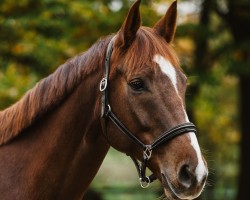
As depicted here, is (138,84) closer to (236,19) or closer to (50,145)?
(50,145)

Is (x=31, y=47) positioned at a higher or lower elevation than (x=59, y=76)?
lower

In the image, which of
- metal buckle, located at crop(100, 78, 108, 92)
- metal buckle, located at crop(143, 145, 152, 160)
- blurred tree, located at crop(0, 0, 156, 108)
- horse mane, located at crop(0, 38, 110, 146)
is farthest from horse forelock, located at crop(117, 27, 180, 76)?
blurred tree, located at crop(0, 0, 156, 108)

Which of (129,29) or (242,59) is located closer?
(129,29)

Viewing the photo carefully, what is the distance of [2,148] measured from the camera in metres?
4.34

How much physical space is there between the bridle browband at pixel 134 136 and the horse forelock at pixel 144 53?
0.58 feet

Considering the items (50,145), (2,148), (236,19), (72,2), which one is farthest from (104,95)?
(236,19)

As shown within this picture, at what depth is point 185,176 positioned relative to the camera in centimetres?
360

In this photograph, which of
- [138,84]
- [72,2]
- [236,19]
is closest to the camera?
[138,84]

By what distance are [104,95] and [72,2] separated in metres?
6.74

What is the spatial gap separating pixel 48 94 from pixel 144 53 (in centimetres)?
83

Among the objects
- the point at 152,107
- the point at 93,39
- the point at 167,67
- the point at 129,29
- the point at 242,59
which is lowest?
the point at 242,59

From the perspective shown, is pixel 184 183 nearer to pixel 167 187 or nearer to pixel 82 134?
pixel 167 187

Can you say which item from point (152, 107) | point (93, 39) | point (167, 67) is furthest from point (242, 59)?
point (152, 107)

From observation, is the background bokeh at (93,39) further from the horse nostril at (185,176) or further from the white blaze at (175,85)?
the horse nostril at (185,176)
